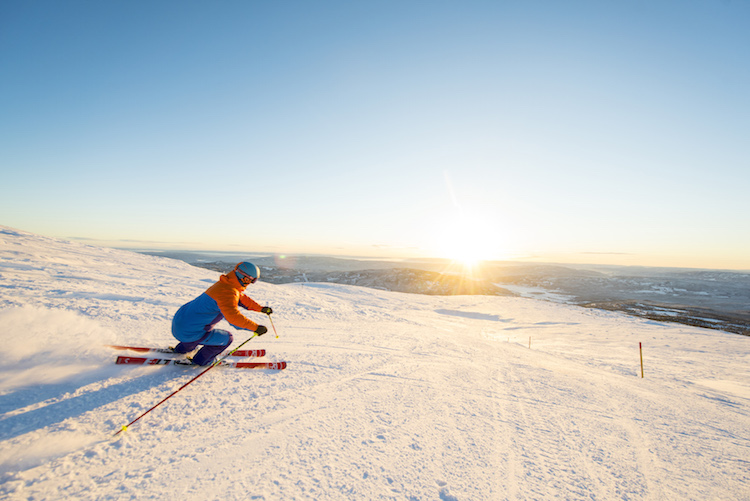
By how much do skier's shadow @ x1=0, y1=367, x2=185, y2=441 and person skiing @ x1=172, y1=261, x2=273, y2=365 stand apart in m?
0.58

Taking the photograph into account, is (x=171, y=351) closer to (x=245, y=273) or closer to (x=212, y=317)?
(x=212, y=317)

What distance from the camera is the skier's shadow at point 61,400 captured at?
120 inches

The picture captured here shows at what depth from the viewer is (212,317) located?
4.50 metres

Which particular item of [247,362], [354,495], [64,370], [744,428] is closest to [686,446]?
[744,428]

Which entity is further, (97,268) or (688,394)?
(97,268)

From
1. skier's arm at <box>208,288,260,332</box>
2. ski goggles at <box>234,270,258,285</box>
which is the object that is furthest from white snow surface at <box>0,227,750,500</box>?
ski goggles at <box>234,270,258,285</box>

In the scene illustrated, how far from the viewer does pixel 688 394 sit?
668cm

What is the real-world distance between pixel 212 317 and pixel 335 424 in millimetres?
2557

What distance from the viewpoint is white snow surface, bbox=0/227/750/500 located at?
2686mm

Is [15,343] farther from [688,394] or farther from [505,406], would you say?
[688,394]

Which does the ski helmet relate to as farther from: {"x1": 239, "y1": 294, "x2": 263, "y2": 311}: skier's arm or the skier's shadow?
the skier's shadow

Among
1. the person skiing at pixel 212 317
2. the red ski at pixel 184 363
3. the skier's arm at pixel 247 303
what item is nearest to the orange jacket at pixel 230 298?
the person skiing at pixel 212 317

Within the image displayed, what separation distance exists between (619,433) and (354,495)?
14.0 ft

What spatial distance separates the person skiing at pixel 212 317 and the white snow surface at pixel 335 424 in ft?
1.52
